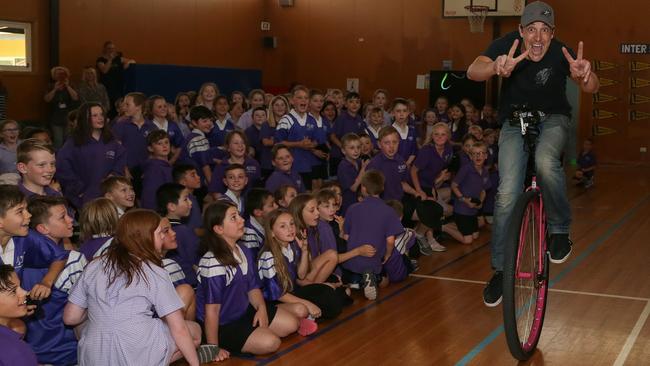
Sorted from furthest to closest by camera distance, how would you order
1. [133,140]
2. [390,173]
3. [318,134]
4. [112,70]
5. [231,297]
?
[112,70] → [318,134] → [133,140] → [390,173] → [231,297]

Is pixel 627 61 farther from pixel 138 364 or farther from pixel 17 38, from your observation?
pixel 138 364

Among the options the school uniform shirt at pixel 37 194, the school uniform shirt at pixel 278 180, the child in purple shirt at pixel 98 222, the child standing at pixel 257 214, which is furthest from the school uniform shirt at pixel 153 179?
the child in purple shirt at pixel 98 222

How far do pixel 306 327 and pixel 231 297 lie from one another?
61 centimetres

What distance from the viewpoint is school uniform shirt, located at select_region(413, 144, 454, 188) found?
30.3 feet

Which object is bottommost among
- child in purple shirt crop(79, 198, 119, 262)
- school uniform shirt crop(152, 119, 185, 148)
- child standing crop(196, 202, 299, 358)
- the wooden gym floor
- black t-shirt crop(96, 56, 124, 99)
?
the wooden gym floor

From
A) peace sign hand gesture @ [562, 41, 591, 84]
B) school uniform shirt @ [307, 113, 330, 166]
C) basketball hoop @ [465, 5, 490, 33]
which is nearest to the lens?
peace sign hand gesture @ [562, 41, 591, 84]

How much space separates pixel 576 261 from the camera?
7598 mm

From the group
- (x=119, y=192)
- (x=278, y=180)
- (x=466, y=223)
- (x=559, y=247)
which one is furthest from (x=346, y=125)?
(x=559, y=247)

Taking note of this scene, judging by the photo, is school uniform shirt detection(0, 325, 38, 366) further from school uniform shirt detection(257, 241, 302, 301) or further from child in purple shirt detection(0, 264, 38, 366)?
school uniform shirt detection(257, 241, 302, 301)

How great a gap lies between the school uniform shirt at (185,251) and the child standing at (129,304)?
5.85ft

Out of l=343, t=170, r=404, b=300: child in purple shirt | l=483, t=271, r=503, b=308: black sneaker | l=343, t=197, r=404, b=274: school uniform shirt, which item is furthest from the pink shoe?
l=483, t=271, r=503, b=308: black sneaker

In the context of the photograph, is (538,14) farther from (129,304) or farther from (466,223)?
(466,223)

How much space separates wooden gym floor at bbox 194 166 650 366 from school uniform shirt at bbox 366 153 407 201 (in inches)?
28.7

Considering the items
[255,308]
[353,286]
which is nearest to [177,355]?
[255,308]
